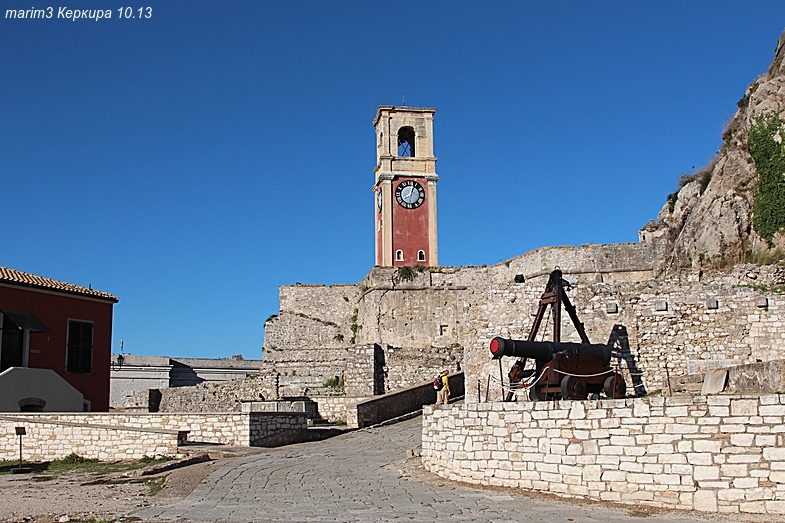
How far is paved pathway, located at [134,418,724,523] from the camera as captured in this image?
9492 millimetres

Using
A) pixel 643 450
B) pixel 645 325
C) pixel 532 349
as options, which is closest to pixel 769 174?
pixel 645 325

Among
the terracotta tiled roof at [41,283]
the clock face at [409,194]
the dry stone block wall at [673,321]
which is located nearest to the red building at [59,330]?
the terracotta tiled roof at [41,283]

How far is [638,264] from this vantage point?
3247cm

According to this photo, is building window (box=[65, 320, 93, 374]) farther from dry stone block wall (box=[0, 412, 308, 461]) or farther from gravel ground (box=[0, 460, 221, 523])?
gravel ground (box=[0, 460, 221, 523])

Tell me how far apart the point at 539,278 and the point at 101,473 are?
22.6 metres

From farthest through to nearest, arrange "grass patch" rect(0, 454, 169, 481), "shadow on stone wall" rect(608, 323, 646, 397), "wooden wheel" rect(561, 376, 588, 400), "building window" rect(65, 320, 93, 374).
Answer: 1. "building window" rect(65, 320, 93, 374)
2. "shadow on stone wall" rect(608, 323, 646, 397)
3. "grass patch" rect(0, 454, 169, 481)
4. "wooden wheel" rect(561, 376, 588, 400)

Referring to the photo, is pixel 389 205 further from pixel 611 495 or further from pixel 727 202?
pixel 611 495

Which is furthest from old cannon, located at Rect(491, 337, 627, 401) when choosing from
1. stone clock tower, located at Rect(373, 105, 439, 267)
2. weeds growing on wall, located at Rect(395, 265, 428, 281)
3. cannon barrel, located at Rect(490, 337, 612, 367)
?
stone clock tower, located at Rect(373, 105, 439, 267)

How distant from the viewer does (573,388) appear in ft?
47.4

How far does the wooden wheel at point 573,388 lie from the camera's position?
1419 cm

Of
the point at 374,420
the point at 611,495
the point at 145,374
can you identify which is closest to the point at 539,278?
the point at 374,420

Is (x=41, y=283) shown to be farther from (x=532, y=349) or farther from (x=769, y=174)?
(x=769, y=174)

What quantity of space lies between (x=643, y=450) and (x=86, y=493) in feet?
28.7

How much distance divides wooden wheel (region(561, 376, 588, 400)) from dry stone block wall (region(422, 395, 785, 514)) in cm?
243
